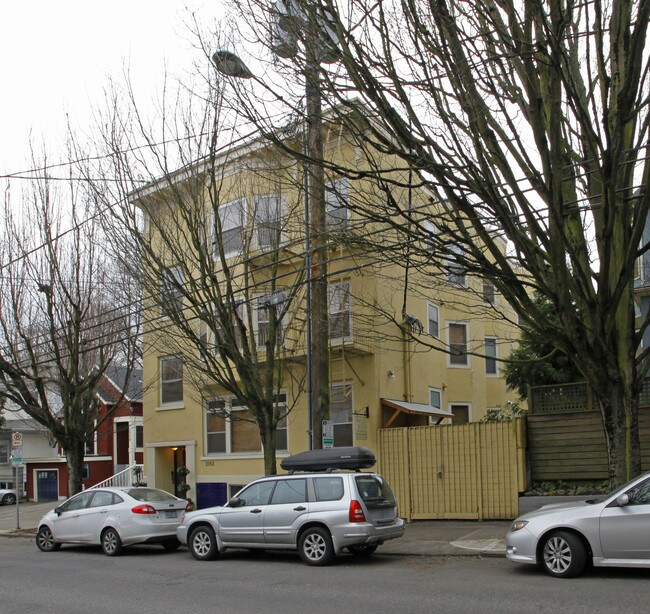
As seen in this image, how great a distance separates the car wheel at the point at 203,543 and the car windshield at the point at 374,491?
2.97 metres

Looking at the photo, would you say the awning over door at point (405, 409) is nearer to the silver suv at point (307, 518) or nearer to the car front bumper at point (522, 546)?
the silver suv at point (307, 518)

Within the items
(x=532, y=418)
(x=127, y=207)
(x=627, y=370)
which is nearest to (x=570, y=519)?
(x=627, y=370)

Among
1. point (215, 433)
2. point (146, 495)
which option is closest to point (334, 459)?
point (146, 495)

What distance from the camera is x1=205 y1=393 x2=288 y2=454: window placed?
813 inches

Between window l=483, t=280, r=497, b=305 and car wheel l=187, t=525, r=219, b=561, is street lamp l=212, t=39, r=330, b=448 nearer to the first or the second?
car wheel l=187, t=525, r=219, b=561

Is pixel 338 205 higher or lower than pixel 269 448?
higher

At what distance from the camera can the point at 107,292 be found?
20.9 metres

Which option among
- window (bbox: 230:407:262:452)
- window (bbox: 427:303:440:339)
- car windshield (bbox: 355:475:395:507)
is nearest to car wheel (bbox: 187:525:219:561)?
car windshield (bbox: 355:475:395:507)

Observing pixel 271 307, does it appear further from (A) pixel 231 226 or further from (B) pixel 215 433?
(B) pixel 215 433

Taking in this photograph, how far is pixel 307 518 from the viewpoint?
12.0m

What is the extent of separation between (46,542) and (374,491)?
809cm

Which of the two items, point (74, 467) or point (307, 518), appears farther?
point (74, 467)

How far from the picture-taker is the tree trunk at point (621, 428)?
10516 mm

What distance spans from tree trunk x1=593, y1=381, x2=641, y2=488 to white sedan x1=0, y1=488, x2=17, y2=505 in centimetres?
3316
